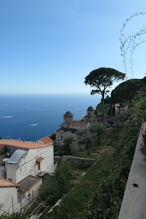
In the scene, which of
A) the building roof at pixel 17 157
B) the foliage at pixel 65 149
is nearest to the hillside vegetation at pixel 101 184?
the building roof at pixel 17 157

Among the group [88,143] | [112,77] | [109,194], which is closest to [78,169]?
[88,143]

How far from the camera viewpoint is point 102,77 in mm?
20875

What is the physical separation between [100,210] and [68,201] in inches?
144

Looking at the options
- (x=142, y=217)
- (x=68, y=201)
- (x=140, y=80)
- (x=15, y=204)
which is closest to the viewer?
(x=142, y=217)

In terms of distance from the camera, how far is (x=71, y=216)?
14.0 feet

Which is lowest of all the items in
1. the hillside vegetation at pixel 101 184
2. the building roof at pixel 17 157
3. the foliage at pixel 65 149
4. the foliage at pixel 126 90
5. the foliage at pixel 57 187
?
the foliage at pixel 65 149

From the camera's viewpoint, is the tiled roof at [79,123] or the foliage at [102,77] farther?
the tiled roof at [79,123]

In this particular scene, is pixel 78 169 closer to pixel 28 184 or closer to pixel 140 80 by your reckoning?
pixel 28 184

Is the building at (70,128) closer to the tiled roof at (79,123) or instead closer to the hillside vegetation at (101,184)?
the tiled roof at (79,123)

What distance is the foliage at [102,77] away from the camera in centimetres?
2054

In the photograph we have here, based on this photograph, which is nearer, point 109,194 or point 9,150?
point 109,194

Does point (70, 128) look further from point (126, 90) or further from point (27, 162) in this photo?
point (27, 162)

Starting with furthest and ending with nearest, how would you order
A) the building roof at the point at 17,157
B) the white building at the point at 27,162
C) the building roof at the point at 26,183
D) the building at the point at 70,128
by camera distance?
1. the building at the point at 70,128
2. the building roof at the point at 17,157
3. the white building at the point at 27,162
4. the building roof at the point at 26,183

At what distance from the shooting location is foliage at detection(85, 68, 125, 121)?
20.5 meters
